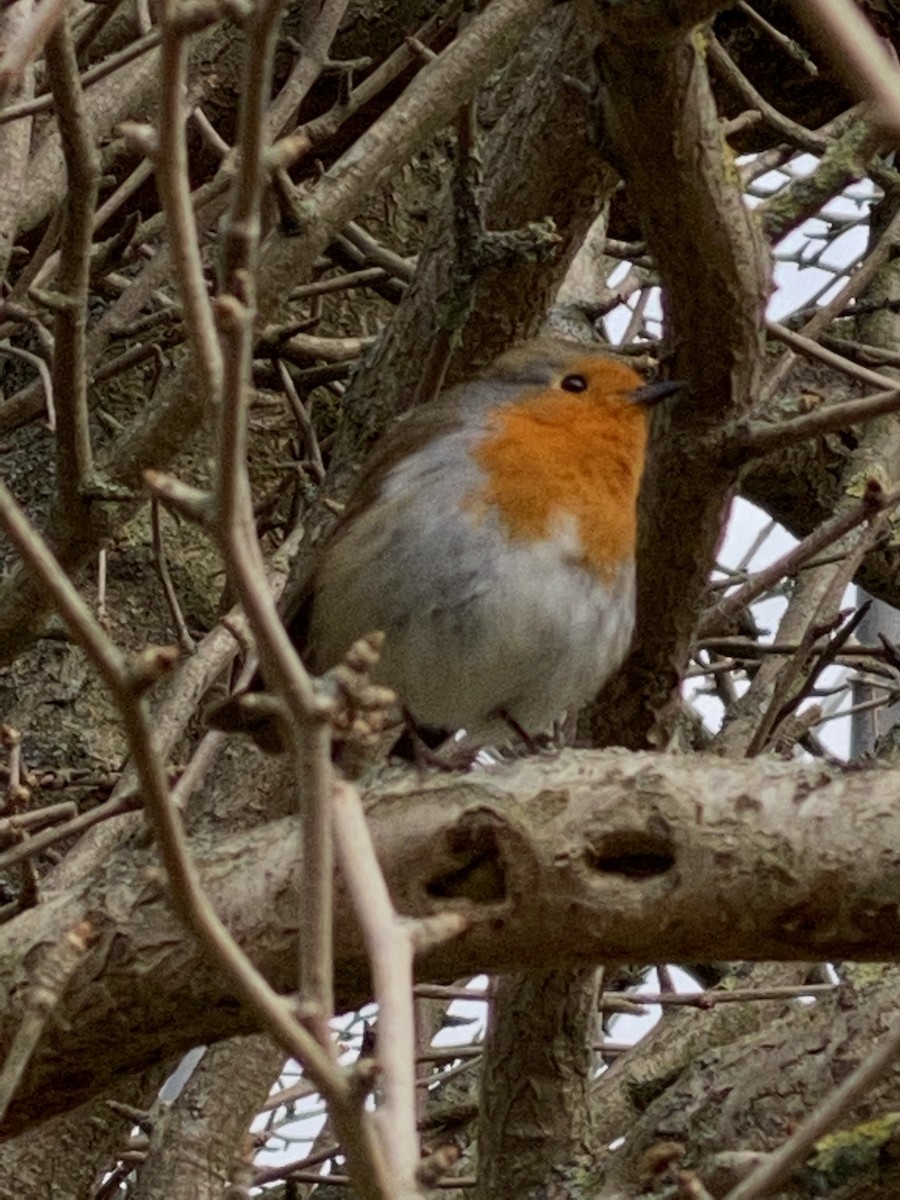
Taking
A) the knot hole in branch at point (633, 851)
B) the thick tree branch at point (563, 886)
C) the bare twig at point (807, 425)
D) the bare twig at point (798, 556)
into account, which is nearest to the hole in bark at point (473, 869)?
the thick tree branch at point (563, 886)

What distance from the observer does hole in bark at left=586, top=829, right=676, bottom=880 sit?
7.84 ft

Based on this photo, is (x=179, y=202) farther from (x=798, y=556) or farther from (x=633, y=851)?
(x=798, y=556)

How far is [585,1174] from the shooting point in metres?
3.28

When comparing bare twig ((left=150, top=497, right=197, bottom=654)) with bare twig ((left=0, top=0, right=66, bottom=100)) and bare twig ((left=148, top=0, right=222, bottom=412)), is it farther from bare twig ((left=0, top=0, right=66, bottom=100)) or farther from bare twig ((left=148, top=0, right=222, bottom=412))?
bare twig ((left=148, top=0, right=222, bottom=412))

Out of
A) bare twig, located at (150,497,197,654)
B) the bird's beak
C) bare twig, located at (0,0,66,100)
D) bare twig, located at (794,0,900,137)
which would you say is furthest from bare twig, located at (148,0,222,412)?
bare twig, located at (150,497,197,654)

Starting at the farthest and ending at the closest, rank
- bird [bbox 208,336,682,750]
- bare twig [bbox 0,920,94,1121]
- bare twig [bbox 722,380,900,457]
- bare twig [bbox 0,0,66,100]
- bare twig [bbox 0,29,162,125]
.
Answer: bird [bbox 208,336,682,750] → bare twig [bbox 0,29,162,125] → bare twig [bbox 722,380,900,457] → bare twig [bbox 0,920,94,1121] → bare twig [bbox 0,0,66,100]

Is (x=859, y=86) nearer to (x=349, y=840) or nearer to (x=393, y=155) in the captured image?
(x=349, y=840)

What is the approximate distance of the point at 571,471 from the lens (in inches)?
154

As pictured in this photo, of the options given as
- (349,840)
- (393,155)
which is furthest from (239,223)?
(393,155)

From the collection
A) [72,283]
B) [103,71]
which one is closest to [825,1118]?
[72,283]

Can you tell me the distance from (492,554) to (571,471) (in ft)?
0.88

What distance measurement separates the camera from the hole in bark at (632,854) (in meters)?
2.39

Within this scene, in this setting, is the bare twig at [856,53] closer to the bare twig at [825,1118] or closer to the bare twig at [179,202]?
the bare twig at [179,202]

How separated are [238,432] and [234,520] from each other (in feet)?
0.19
